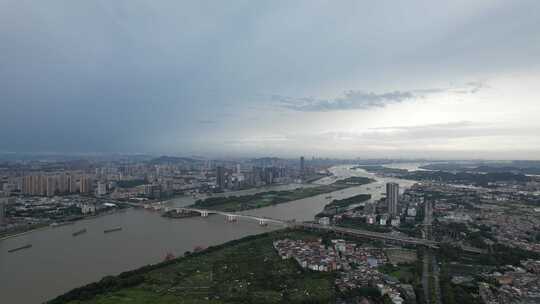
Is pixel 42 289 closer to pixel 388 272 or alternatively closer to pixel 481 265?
pixel 388 272

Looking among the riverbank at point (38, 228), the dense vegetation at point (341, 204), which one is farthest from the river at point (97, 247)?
the dense vegetation at point (341, 204)

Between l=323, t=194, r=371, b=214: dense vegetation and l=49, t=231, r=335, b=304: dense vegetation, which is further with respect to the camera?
l=323, t=194, r=371, b=214: dense vegetation

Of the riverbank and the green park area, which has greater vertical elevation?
the green park area

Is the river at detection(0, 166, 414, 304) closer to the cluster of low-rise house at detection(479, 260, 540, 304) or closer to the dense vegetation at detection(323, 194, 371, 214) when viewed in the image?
the dense vegetation at detection(323, 194, 371, 214)

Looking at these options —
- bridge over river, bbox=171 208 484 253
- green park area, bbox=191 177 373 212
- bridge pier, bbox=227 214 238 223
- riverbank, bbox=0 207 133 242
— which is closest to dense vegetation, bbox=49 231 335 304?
bridge over river, bbox=171 208 484 253

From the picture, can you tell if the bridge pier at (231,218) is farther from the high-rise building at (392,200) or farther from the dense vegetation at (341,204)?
the high-rise building at (392,200)

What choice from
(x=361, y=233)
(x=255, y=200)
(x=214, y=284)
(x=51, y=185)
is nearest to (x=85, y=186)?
(x=51, y=185)

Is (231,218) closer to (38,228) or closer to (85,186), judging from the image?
(38,228)
